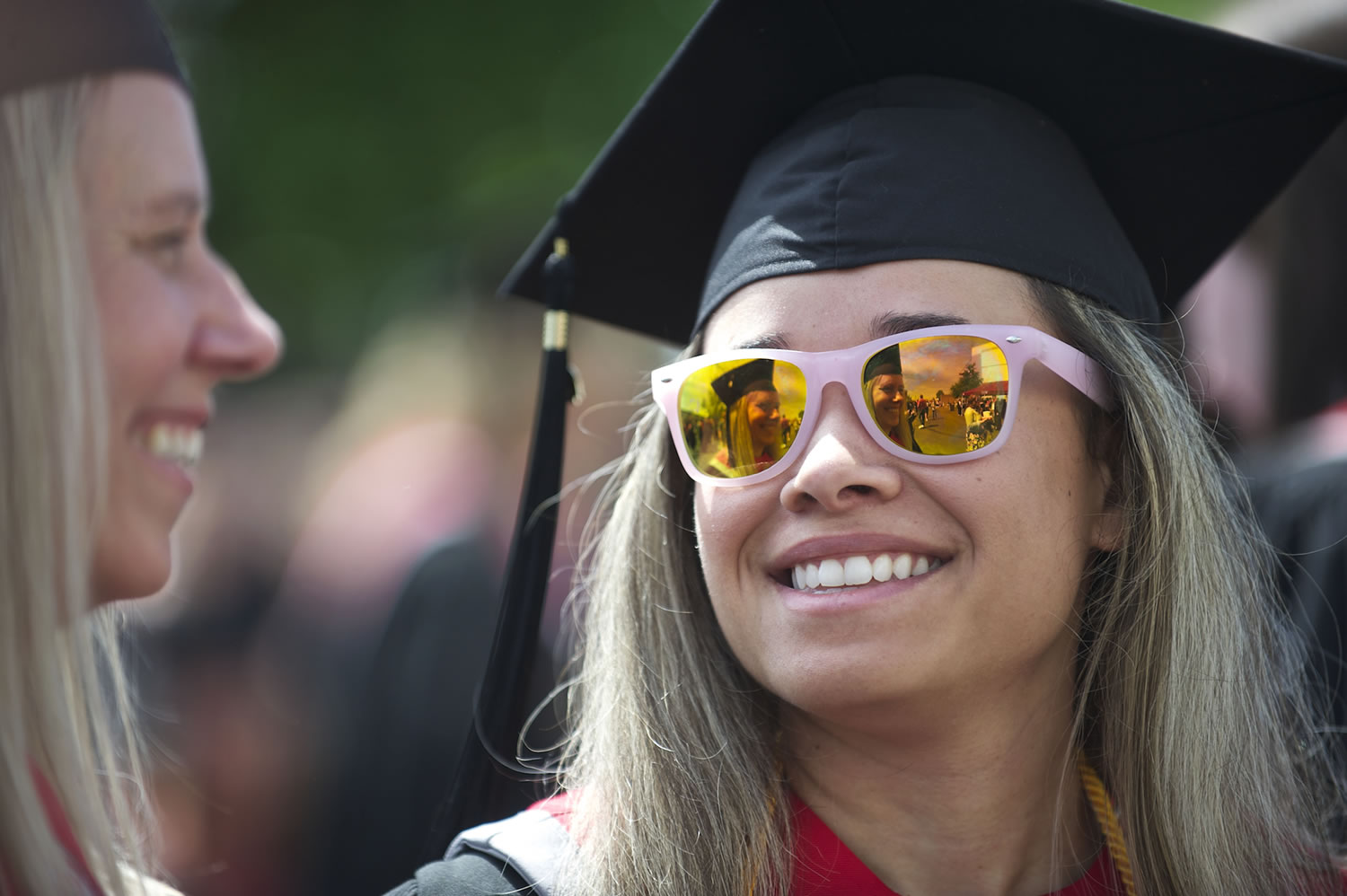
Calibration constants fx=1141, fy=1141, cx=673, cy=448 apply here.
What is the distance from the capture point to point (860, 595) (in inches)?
76.3

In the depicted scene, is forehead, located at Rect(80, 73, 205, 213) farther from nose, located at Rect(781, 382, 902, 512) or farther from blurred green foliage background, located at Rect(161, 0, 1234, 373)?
blurred green foliage background, located at Rect(161, 0, 1234, 373)

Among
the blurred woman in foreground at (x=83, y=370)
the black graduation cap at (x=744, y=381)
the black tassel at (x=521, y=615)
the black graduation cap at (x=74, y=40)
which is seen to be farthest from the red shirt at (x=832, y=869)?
the black graduation cap at (x=74, y=40)

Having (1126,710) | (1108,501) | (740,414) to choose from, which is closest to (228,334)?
(740,414)

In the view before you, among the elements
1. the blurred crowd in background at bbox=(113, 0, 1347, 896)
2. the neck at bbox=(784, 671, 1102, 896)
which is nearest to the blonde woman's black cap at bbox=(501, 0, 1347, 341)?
the blurred crowd in background at bbox=(113, 0, 1347, 896)

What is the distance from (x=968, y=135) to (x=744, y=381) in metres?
0.65

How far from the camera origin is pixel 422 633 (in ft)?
10.7

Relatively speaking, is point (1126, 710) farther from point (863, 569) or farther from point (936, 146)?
point (936, 146)

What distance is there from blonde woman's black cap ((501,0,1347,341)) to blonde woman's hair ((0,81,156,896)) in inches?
48.2

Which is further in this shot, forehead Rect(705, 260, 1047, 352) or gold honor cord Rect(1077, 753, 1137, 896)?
gold honor cord Rect(1077, 753, 1137, 896)

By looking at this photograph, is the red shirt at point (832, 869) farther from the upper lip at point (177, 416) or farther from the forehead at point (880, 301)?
the upper lip at point (177, 416)

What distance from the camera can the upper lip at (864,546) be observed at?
1.95 metres

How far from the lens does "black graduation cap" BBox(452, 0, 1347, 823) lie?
82.9 inches

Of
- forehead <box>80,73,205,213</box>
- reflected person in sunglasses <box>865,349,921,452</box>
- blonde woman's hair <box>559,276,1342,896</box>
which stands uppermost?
forehead <box>80,73,205,213</box>

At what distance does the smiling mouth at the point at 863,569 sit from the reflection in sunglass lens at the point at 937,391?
195mm
